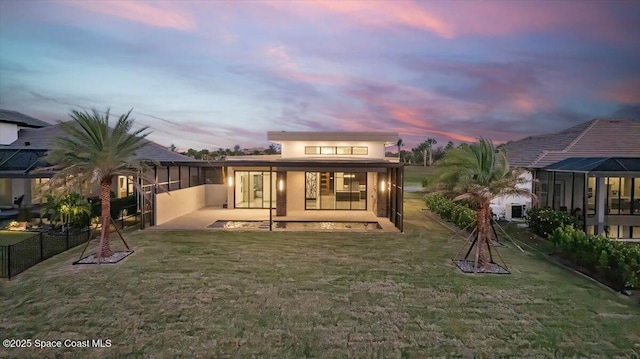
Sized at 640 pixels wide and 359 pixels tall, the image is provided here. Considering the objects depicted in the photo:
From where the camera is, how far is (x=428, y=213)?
74.2 feet

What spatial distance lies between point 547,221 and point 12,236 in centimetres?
2210

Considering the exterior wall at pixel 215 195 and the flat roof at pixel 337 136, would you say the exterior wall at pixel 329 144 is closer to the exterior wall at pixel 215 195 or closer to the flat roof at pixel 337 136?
the flat roof at pixel 337 136

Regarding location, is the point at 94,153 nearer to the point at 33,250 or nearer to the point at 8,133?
the point at 33,250

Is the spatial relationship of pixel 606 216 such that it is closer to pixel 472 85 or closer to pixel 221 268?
pixel 472 85

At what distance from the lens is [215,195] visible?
24750 millimetres

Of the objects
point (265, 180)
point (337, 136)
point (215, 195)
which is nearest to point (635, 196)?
point (337, 136)

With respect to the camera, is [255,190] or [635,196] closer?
[635,196]

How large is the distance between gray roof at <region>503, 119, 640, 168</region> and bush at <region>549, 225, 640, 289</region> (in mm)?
9928

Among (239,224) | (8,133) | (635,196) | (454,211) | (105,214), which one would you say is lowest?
(239,224)

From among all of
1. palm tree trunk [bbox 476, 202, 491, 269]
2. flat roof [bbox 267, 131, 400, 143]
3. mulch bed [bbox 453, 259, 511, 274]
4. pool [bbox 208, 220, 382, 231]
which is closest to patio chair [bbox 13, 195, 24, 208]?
pool [bbox 208, 220, 382, 231]

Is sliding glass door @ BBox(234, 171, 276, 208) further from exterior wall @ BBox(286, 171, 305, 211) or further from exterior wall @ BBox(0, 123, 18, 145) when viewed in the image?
exterior wall @ BBox(0, 123, 18, 145)

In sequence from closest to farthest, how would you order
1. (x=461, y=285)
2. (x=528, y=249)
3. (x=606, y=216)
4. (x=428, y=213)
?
1. (x=461, y=285)
2. (x=528, y=249)
3. (x=606, y=216)
4. (x=428, y=213)

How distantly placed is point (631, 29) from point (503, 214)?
11340 millimetres

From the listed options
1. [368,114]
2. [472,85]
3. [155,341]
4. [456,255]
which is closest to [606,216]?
[456,255]
